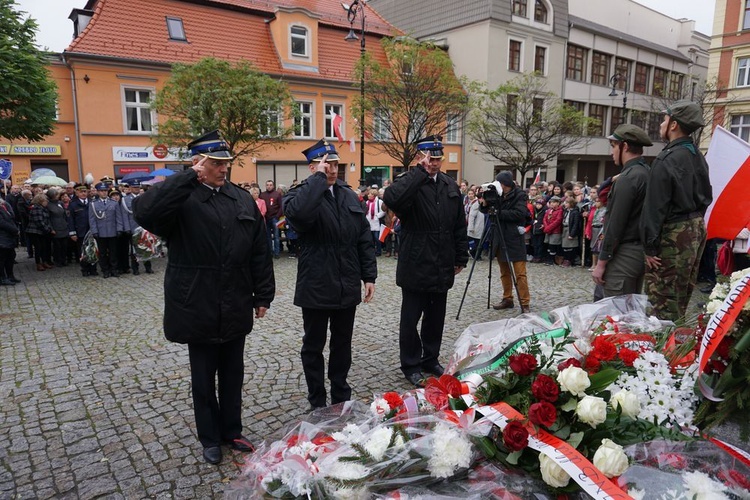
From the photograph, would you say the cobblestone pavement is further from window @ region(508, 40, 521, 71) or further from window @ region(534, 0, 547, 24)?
window @ region(534, 0, 547, 24)

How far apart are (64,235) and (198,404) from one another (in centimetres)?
1041

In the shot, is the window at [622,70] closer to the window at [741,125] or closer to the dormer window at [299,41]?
the window at [741,125]

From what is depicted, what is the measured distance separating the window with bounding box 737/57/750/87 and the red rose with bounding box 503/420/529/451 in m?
41.2

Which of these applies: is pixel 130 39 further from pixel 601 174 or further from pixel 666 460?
pixel 601 174

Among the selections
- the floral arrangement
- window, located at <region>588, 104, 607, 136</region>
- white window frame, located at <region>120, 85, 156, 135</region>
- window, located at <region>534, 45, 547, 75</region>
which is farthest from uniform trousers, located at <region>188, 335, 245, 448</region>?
window, located at <region>588, 104, 607, 136</region>

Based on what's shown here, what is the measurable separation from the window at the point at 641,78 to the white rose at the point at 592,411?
4536 centimetres

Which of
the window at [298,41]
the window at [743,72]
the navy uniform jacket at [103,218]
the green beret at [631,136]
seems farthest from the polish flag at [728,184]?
the window at [743,72]

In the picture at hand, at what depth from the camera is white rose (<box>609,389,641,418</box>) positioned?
6.10 feet

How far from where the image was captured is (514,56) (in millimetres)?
30781

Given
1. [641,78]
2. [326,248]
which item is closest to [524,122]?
[326,248]

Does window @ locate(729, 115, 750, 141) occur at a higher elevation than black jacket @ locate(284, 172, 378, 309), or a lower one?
higher

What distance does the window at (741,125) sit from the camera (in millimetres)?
33013

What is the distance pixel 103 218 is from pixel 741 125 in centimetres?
3844

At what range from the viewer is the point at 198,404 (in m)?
3.42
